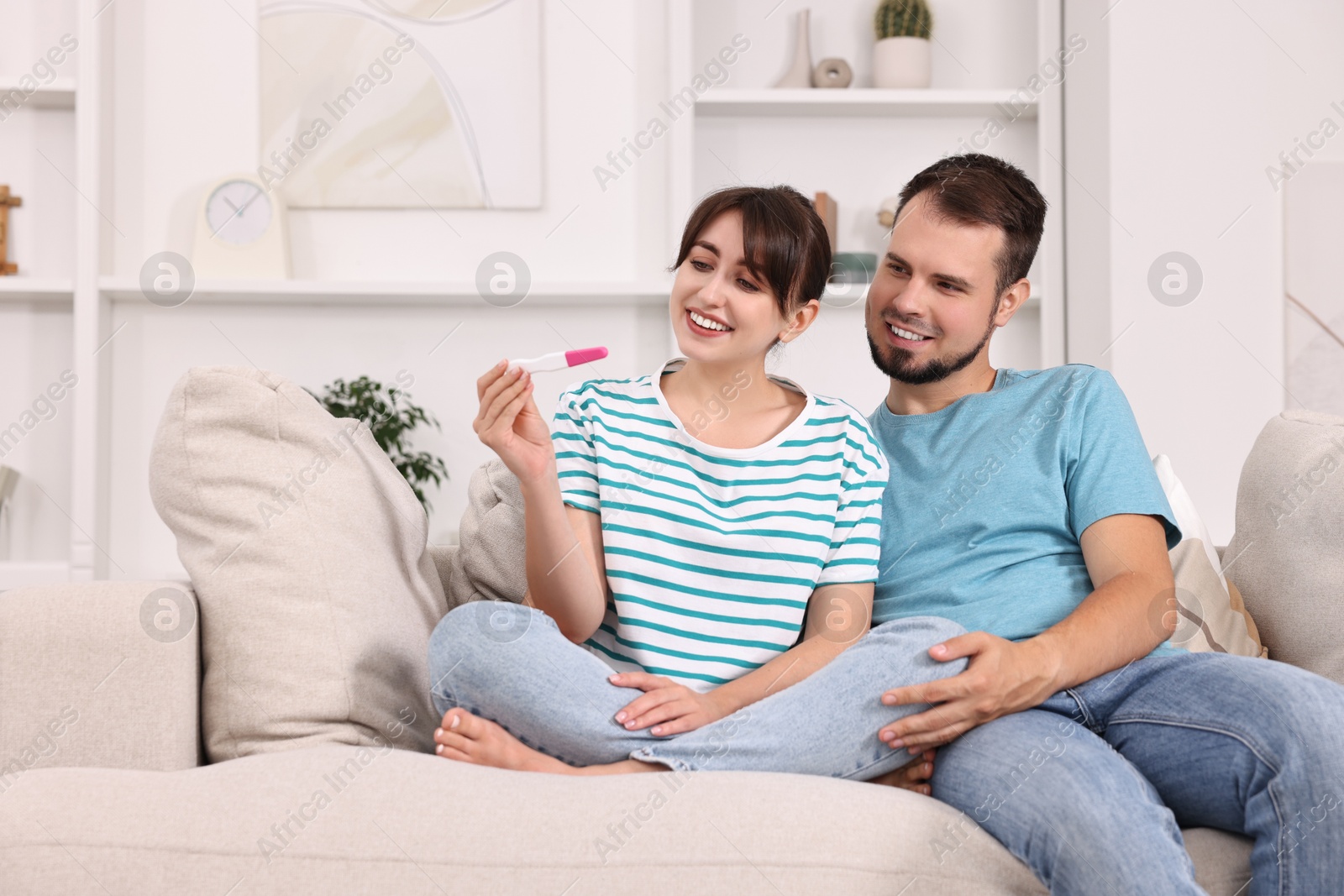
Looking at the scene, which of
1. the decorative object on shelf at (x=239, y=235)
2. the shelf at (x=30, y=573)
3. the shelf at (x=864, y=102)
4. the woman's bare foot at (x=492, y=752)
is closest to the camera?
the woman's bare foot at (x=492, y=752)

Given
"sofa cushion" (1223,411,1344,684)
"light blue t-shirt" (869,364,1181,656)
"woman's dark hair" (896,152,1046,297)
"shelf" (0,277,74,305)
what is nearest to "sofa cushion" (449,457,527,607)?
"light blue t-shirt" (869,364,1181,656)

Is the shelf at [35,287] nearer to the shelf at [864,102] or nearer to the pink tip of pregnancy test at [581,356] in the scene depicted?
the shelf at [864,102]

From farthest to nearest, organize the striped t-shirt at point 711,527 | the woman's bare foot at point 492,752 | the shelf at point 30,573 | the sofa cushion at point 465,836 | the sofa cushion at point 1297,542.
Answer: the shelf at point 30,573
the sofa cushion at point 1297,542
the striped t-shirt at point 711,527
the woman's bare foot at point 492,752
the sofa cushion at point 465,836

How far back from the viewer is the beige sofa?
904 millimetres

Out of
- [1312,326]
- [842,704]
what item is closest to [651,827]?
[842,704]

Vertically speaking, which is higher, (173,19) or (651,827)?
(173,19)

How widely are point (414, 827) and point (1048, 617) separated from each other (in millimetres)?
751

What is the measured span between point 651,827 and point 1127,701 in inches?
22.5

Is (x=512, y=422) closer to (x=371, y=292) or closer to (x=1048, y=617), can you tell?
(x=1048, y=617)

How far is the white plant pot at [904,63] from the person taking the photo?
9.26ft

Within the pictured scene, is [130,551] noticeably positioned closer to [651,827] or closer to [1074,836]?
[651,827]

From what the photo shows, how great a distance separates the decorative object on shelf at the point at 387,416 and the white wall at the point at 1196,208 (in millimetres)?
1709

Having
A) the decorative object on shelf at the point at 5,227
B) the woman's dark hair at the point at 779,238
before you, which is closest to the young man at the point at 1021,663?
the woman's dark hair at the point at 779,238

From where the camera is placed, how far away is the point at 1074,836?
92 centimetres
